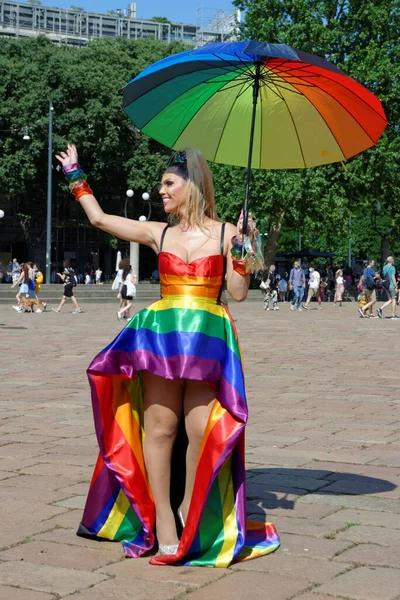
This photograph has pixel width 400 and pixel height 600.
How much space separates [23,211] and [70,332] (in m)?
33.5

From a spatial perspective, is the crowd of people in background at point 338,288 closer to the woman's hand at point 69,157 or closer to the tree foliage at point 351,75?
the tree foliage at point 351,75

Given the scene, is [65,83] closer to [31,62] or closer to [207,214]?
[31,62]

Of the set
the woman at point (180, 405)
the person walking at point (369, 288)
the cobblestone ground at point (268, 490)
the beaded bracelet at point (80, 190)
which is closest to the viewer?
the cobblestone ground at point (268, 490)

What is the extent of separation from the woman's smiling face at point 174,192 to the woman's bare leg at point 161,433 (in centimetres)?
75

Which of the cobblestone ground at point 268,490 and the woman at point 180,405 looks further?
the woman at point 180,405

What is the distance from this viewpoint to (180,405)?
4.09 meters

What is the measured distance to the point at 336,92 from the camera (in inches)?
184

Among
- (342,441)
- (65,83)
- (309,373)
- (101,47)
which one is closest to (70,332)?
(309,373)

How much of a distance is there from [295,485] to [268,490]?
223 millimetres

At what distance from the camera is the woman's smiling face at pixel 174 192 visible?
4.19 metres

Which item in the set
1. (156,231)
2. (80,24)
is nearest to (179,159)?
(156,231)

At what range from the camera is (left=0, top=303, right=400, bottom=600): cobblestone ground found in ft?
12.0

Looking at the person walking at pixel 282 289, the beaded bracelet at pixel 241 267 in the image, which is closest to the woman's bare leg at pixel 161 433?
the beaded bracelet at pixel 241 267

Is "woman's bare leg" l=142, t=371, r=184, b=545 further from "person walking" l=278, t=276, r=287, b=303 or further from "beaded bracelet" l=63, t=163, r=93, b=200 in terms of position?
"person walking" l=278, t=276, r=287, b=303
